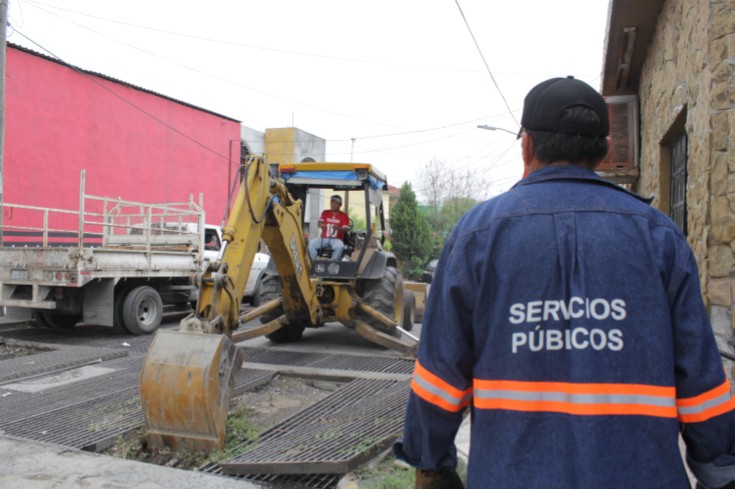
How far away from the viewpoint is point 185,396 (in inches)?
160

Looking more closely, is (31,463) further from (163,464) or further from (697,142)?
(697,142)

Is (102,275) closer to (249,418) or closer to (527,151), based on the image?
(249,418)

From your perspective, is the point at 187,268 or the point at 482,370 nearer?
the point at 482,370

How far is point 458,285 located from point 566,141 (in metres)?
0.51

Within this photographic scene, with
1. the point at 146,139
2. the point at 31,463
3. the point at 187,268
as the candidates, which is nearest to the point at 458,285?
the point at 31,463

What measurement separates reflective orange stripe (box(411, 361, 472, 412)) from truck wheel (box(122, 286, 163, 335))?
9.07 m

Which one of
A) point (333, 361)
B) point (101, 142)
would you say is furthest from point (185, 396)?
point (101, 142)

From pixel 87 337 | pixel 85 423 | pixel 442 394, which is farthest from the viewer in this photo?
pixel 87 337

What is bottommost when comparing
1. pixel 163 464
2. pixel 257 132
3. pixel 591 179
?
pixel 163 464

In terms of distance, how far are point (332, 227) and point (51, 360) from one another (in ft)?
13.8

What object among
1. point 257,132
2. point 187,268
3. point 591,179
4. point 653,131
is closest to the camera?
point 591,179

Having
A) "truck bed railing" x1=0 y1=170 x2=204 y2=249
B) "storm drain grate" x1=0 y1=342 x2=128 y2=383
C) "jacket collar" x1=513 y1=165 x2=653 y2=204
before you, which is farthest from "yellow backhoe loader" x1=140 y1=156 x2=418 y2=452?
"jacket collar" x1=513 y1=165 x2=653 y2=204

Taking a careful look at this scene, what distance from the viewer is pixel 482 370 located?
58.2 inches

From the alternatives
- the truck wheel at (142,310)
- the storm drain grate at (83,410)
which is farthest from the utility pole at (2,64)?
the storm drain grate at (83,410)
